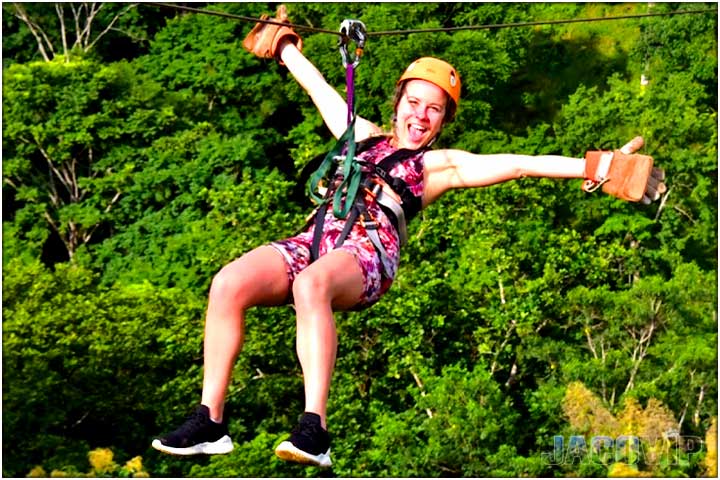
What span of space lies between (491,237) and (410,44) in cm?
394

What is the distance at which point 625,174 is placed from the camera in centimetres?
763

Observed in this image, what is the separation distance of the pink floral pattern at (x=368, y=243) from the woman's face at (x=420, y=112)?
12 cm

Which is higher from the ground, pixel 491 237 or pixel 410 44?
pixel 410 44

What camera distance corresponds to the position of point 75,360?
2803cm

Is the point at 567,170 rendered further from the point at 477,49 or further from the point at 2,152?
the point at 2,152

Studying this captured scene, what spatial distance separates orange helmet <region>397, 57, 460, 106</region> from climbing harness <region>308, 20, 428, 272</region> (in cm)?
24

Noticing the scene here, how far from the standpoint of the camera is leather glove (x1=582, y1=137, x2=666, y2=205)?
7596mm

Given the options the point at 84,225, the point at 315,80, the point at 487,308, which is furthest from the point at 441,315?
the point at 315,80

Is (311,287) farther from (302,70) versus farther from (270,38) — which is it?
(270,38)

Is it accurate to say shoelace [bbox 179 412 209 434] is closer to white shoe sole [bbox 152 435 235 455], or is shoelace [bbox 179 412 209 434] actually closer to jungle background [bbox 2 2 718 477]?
white shoe sole [bbox 152 435 235 455]

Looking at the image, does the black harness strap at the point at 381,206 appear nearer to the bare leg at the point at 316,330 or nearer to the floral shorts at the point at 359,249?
the floral shorts at the point at 359,249

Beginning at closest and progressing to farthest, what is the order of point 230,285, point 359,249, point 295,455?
point 295,455, point 230,285, point 359,249

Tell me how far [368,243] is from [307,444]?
0.91m

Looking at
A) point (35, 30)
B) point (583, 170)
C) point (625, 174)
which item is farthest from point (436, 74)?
point (35, 30)
